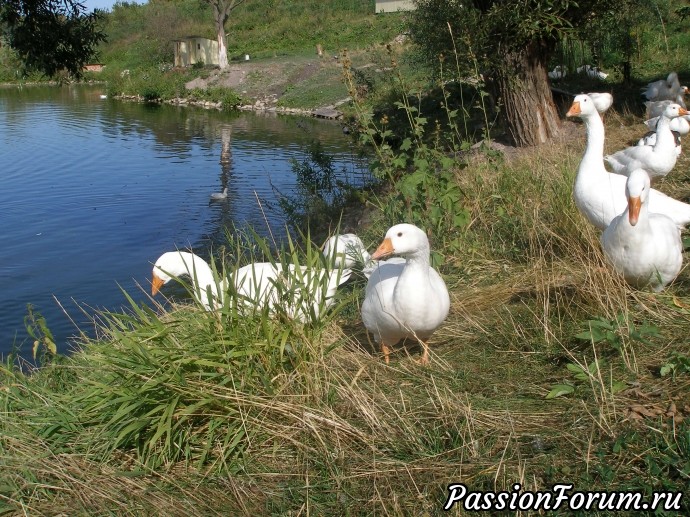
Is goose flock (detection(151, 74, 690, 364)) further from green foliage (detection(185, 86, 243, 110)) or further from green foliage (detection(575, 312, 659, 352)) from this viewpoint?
green foliage (detection(185, 86, 243, 110))

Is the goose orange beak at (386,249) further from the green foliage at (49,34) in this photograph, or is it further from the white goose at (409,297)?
the green foliage at (49,34)

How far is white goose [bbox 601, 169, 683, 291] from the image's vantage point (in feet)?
16.5

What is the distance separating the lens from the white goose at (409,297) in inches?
188

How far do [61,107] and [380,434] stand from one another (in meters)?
35.1

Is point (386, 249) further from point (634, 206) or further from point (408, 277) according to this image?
Answer: point (634, 206)

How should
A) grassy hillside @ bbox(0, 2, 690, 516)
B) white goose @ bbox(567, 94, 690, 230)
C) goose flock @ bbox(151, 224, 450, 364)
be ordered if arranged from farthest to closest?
white goose @ bbox(567, 94, 690, 230), goose flock @ bbox(151, 224, 450, 364), grassy hillside @ bbox(0, 2, 690, 516)

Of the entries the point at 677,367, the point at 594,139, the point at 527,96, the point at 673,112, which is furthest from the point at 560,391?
the point at 527,96

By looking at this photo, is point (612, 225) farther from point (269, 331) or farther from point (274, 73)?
point (274, 73)

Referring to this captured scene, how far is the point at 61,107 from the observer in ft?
116

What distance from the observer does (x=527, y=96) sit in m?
12.0

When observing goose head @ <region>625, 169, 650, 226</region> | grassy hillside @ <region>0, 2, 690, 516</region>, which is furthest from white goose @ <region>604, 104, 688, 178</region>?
goose head @ <region>625, 169, 650, 226</region>

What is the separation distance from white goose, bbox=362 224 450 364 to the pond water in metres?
1.07

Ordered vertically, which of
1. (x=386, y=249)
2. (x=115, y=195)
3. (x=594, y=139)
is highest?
(x=594, y=139)

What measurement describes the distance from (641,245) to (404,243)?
1661mm
